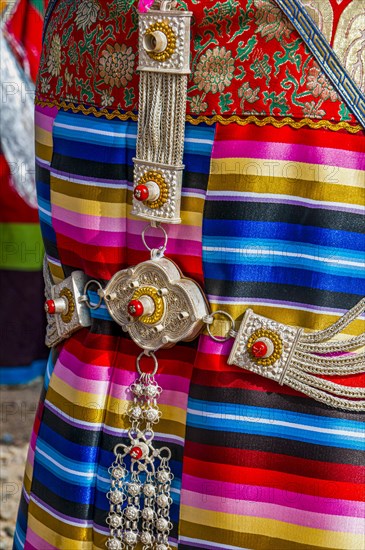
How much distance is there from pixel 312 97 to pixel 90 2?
0.30 metres

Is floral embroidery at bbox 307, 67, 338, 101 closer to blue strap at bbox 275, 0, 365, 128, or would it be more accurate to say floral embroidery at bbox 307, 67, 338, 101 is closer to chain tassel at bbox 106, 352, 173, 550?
blue strap at bbox 275, 0, 365, 128

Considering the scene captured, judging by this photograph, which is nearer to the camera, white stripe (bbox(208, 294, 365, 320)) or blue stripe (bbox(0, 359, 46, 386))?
white stripe (bbox(208, 294, 365, 320))

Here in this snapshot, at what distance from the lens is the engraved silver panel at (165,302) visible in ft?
3.31

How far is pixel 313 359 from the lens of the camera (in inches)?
38.5

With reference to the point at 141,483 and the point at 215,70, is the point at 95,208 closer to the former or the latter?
the point at 215,70

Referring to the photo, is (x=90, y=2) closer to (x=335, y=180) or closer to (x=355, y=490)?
(x=335, y=180)

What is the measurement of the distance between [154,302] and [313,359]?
187 millimetres

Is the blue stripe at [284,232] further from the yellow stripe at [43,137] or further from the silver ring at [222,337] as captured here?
the yellow stripe at [43,137]

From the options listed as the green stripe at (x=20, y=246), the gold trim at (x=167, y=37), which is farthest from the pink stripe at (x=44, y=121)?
the green stripe at (x=20, y=246)

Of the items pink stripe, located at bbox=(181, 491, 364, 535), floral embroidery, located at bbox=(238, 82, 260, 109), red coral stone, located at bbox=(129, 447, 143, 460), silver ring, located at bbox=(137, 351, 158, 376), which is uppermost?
floral embroidery, located at bbox=(238, 82, 260, 109)

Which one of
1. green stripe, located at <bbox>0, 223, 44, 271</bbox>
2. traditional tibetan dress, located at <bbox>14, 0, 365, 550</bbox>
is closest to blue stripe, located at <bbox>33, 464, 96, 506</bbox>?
traditional tibetan dress, located at <bbox>14, 0, 365, 550</bbox>

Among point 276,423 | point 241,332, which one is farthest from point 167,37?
point 276,423

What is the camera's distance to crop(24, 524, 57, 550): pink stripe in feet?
3.82

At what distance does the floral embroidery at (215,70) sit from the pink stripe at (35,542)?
603 millimetres
